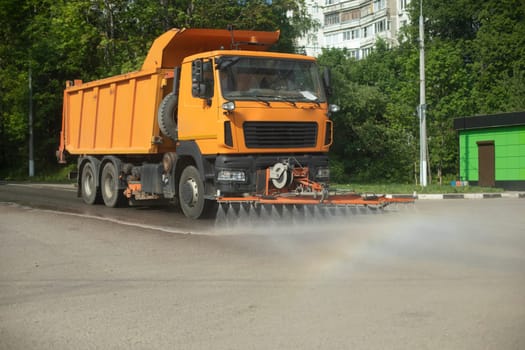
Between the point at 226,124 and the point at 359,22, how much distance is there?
76.2 meters

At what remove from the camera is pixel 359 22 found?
8581cm

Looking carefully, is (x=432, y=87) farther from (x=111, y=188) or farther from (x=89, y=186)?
(x=111, y=188)

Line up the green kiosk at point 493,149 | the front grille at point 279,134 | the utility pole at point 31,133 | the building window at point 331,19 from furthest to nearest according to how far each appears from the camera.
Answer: the building window at point 331,19, the utility pole at point 31,133, the green kiosk at point 493,149, the front grille at point 279,134

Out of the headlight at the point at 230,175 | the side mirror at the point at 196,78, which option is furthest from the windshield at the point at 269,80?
the headlight at the point at 230,175

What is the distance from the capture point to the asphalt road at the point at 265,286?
5.21 meters

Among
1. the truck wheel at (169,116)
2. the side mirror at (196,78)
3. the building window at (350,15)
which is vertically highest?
the building window at (350,15)

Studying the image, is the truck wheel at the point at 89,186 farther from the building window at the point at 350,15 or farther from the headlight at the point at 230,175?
the building window at the point at 350,15

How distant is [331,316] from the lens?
19.0 feet

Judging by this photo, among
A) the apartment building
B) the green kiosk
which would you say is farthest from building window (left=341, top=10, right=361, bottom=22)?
the green kiosk

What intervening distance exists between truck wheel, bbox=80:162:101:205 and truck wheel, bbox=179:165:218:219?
478 centimetres

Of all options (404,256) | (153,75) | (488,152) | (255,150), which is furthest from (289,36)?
(404,256)

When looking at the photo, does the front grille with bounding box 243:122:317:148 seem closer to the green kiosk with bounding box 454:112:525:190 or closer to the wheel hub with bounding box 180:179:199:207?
the wheel hub with bounding box 180:179:199:207

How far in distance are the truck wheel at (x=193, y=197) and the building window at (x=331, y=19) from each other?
79349 mm

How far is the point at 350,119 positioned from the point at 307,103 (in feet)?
92.2
